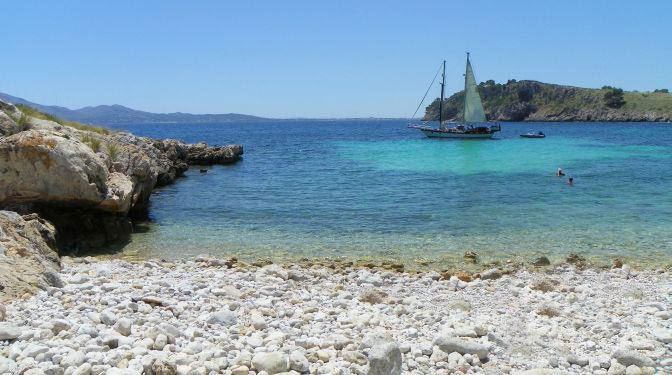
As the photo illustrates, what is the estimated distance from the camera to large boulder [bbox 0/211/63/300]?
345 inches

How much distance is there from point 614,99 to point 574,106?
12003 millimetres

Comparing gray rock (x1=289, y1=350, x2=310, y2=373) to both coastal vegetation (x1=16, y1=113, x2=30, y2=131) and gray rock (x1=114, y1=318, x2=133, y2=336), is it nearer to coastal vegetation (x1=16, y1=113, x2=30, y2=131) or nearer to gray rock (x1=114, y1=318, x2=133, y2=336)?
gray rock (x1=114, y1=318, x2=133, y2=336)

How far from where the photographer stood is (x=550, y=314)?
9.34 metres

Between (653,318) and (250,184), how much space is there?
27.0 m

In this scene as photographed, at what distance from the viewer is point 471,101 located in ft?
272

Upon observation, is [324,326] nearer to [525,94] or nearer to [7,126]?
[7,126]

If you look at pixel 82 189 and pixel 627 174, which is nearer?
pixel 82 189

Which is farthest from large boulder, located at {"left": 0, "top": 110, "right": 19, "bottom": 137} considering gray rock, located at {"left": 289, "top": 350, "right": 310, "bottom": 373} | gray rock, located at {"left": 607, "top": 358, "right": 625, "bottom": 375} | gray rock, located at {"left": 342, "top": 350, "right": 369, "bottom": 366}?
gray rock, located at {"left": 607, "top": 358, "right": 625, "bottom": 375}

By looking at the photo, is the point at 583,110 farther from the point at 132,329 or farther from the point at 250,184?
the point at 132,329

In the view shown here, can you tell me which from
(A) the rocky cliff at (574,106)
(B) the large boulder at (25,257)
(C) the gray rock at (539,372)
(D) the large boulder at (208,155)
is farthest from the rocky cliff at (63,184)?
(A) the rocky cliff at (574,106)

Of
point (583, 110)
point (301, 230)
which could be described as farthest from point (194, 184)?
point (583, 110)

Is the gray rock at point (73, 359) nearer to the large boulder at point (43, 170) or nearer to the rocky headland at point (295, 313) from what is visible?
the rocky headland at point (295, 313)

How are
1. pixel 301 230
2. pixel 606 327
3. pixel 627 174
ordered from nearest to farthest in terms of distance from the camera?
pixel 606 327 → pixel 301 230 → pixel 627 174

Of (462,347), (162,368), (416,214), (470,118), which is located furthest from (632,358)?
(470,118)
